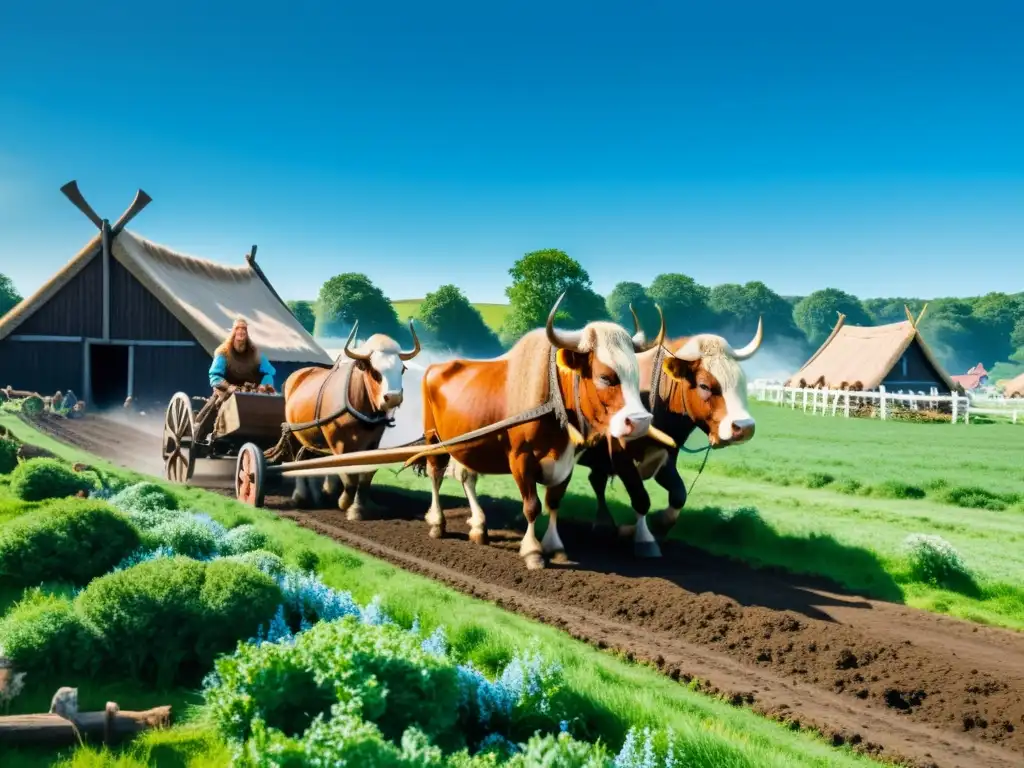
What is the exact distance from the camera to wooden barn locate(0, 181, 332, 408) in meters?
24.6

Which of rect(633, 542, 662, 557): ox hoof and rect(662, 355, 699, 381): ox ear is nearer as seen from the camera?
rect(662, 355, 699, 381): ox ear

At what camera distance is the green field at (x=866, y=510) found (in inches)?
304

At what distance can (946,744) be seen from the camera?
15.1 feet

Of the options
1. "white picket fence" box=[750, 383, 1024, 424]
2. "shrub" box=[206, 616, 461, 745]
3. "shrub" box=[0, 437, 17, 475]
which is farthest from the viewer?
"white picket fence" box=[750, 383, 1024, 424]

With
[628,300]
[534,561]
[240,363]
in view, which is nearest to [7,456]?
[240,363]

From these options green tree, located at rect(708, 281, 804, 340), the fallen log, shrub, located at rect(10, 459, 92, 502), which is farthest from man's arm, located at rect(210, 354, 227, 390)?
green tree, located at rect(708, 281, 804, 340)

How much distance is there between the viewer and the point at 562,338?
7801 mm

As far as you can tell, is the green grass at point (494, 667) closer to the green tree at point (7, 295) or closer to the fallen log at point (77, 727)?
the fallen log at point (77, 727)

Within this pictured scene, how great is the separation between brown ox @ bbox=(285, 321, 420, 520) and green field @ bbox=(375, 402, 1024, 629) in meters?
2.71

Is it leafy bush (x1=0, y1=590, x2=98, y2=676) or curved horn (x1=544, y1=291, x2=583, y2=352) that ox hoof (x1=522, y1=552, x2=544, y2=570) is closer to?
curved horn (x1=544, y1=291, x2=583, y2=352)

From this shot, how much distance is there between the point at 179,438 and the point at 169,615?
29.9ft

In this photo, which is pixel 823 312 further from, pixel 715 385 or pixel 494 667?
pixel 494 667

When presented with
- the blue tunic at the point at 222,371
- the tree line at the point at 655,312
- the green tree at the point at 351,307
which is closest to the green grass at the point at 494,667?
the blue tunic at the point at 222,371

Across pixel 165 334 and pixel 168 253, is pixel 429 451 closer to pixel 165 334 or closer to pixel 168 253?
pixel 165 334
